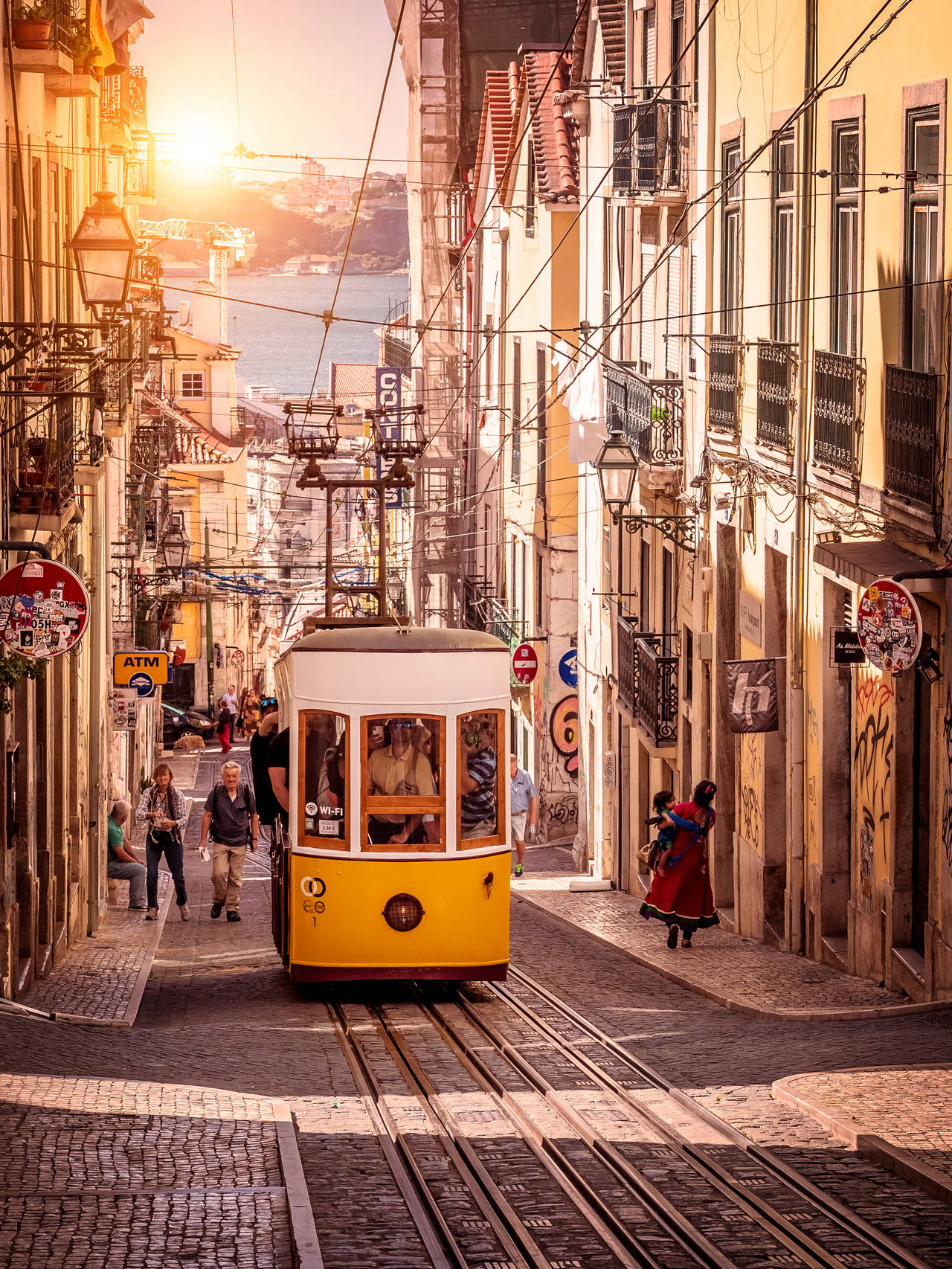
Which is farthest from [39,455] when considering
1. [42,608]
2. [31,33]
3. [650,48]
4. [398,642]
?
[650,48]

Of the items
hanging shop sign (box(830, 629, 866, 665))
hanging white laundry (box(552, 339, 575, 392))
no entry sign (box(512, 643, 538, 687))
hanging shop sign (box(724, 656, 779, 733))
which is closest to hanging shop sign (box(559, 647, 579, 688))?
no entry sign (box(512, 643, 538, 687))

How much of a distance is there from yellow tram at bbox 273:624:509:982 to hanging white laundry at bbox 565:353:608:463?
9106 millimetres

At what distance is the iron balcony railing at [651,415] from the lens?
19.6 metres

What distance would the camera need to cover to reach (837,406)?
13367 mm

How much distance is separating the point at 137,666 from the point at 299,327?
136430 millimetres

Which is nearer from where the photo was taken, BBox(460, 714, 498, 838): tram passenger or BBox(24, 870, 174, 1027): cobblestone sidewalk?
BBox(460, 714, 498, 838): tram passenger

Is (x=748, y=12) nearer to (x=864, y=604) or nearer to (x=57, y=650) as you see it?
(x=864, y=604)

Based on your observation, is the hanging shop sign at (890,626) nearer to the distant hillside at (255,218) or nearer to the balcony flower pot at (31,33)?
the balcony flower pot at (31,33)

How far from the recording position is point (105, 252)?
1360 cm

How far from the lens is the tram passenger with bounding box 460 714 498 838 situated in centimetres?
1236

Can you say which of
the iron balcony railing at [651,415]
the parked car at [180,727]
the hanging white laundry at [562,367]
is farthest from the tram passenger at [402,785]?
the parked car at [180,727]

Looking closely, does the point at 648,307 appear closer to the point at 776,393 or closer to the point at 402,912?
the point at 776,393

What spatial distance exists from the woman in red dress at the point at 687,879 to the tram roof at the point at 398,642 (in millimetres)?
2630

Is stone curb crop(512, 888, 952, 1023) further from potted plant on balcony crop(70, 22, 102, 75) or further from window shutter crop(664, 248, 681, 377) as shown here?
potted plant on balcony crop(70, 22, 102, 75)
